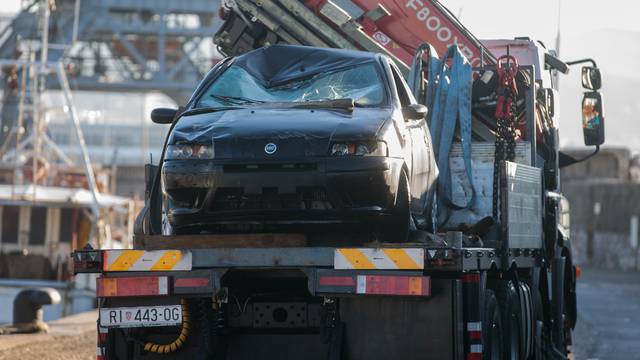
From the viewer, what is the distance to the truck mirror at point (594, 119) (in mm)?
14492

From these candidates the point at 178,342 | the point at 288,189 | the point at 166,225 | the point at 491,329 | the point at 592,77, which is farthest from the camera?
the point at 592,77

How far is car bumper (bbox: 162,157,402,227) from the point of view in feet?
29.6

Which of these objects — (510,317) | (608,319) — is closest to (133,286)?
(510,317)

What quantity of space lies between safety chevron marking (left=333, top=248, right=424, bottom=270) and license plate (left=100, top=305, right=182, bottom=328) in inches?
43.1

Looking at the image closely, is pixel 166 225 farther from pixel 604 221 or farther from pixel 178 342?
pixel 604 221

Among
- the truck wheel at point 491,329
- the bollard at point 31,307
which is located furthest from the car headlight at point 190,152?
the bollard at point 31,307

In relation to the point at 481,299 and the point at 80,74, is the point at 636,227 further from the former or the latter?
the point at 481,299

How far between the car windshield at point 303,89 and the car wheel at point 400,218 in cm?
89

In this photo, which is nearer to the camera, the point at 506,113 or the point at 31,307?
the point at 506,113

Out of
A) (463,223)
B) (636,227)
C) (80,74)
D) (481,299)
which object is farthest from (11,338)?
(80,74)

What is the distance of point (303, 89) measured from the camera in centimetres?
1023

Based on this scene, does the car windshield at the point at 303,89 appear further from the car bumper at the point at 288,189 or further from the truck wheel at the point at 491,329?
the truck wheel at the point at 491,329

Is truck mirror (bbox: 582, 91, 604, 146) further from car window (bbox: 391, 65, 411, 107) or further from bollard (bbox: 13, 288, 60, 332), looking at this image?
bollard (bbox: 13, 288, 60, 332)

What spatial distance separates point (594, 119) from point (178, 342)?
22.0ft
